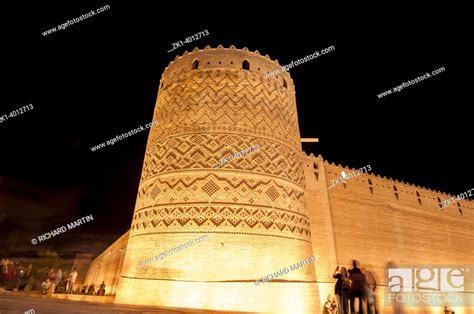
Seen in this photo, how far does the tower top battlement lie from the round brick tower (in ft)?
0.10

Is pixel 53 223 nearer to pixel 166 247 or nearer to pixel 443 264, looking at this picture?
pixel 166 247

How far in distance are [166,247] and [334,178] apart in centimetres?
673

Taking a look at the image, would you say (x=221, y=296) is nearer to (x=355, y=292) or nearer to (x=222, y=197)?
(x=222, y=197)

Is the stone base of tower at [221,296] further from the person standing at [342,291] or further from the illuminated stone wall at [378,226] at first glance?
the illuminated stone wall at [378,226]

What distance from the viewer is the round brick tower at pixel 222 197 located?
195 inches

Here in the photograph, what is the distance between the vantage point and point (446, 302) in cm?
1095

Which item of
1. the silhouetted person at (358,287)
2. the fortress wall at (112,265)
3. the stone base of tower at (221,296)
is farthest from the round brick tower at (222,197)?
the fortress wall at (112,265)

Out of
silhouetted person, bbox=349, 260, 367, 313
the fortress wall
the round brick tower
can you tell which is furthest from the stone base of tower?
the fortress wall

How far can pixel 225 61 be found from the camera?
6.82 m

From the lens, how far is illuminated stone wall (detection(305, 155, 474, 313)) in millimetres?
8789

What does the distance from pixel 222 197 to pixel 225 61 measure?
128 inches

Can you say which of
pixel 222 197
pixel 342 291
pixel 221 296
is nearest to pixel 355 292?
pixel 342 291

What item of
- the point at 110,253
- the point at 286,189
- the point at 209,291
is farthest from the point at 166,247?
the point at 110,253

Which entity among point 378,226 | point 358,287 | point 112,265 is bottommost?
point 358,287
